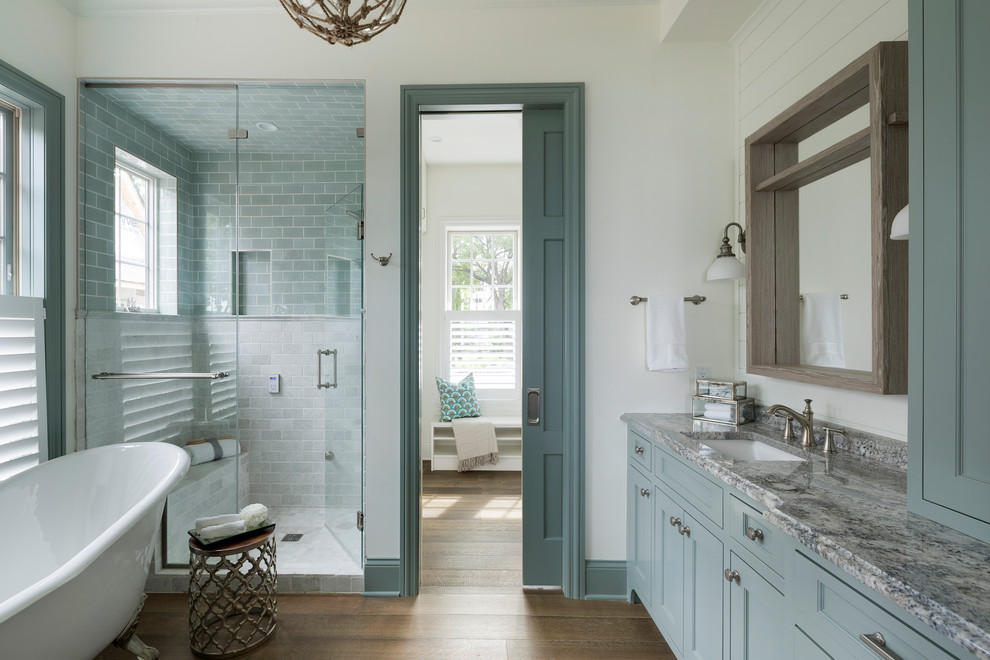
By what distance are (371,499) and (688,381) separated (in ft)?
5.66

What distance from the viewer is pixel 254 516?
2.10m

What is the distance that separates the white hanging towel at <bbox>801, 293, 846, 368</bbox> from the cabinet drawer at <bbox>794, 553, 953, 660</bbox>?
0.92 metres

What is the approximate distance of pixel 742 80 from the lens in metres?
2.37

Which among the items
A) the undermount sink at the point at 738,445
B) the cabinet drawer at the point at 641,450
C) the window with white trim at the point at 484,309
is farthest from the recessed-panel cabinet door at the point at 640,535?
the window with white trim at the point at 484,309

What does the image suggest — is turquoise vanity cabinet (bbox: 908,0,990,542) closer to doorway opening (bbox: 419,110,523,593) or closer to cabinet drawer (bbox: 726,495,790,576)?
cabinet drawer (bbox: 726,495,790,576)

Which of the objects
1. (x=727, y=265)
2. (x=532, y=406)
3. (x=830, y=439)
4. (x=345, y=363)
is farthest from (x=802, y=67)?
(x=345, y=363)

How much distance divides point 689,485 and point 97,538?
2.10 meters

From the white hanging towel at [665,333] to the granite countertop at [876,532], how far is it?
674mm

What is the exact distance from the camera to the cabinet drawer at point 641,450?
2.14 metres

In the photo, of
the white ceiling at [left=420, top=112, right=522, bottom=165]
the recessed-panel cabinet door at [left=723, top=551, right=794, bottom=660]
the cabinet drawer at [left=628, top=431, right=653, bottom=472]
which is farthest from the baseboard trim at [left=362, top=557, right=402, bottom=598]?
the white ceiling at [left=420, top=112, right=522, bottom=165]

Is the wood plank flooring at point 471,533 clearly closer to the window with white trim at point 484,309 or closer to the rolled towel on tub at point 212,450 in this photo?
the window with white trim at point 484,309

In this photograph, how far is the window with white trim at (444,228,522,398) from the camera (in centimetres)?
488

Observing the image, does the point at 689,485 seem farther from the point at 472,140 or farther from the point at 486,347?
the point at 472,140

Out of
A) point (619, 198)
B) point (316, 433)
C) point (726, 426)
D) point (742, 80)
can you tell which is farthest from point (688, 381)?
point (316, 433)
